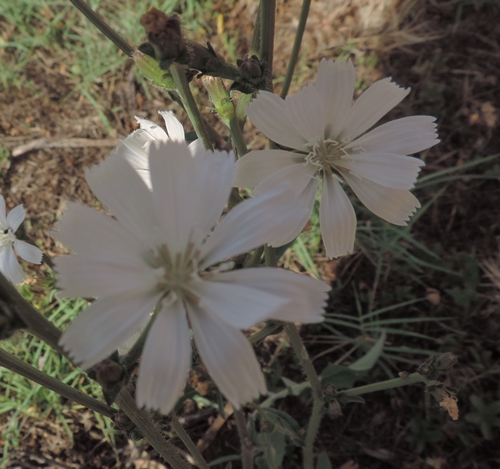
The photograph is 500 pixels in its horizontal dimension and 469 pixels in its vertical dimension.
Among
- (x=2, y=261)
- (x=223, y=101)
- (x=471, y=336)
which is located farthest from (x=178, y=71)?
(x=471, y=336)

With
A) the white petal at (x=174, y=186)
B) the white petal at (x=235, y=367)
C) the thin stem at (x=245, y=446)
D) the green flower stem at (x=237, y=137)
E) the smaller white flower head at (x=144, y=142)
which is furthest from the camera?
the thin stem at (x=245, y=446)

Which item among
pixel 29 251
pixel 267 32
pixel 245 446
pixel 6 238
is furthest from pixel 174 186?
pixel 245 446

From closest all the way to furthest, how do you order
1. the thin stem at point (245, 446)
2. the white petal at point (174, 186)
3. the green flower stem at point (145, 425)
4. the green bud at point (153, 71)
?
1. the white petal at point (174, 186)
2. the green flower stem at point (145, 425)
3. the green bud at point (153, 71)
4. the thin stem at point (245, 446)

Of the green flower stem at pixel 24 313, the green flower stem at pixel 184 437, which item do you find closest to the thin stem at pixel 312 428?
the green flower stem at pixel 184 437

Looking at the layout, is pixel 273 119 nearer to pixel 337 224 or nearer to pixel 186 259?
pixel 337 224

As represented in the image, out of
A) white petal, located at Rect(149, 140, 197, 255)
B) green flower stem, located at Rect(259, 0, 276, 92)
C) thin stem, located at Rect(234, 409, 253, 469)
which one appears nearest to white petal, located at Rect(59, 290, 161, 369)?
white petal, located at Rect(149, 140, 197, 255)

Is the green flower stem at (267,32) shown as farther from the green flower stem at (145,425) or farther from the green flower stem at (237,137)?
the green flower stem at (145,425)
